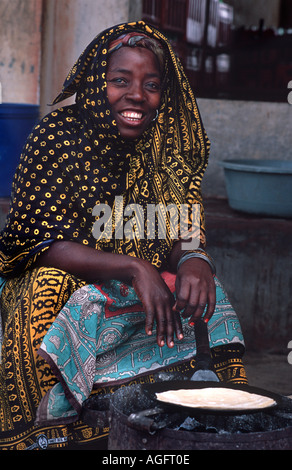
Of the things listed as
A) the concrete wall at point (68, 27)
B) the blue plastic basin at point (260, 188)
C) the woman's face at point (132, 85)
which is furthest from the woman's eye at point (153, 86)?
the concrete wall at point (68, 27)

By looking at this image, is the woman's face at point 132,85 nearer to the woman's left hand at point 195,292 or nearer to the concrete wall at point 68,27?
the woman's left hand at point 195,292

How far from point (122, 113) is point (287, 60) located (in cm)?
273

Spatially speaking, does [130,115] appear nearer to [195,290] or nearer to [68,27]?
[195,290]

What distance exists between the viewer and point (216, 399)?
6.79 ft

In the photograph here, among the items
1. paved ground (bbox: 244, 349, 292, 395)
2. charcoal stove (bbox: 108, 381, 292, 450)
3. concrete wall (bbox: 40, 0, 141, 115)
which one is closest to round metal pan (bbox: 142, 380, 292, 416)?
charcoal stove (bbox: 108, 381, 292, 450)

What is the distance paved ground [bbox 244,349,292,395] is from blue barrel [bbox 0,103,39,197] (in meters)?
1.78

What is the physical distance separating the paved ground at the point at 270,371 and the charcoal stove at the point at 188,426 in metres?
1.63

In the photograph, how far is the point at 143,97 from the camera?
9.03 feet

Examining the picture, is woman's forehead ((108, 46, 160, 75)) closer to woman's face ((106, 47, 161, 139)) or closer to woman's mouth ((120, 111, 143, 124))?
woman's face ((106, 47, 161, 139))

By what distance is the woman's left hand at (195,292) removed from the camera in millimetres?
2445

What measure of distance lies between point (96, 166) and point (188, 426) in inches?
46.2

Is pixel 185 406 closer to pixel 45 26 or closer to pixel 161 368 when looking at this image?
pixel 161 368

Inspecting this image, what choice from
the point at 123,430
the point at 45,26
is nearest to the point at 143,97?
the point at 123,430

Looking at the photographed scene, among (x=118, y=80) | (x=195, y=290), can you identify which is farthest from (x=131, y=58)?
(x=195, y=290)
